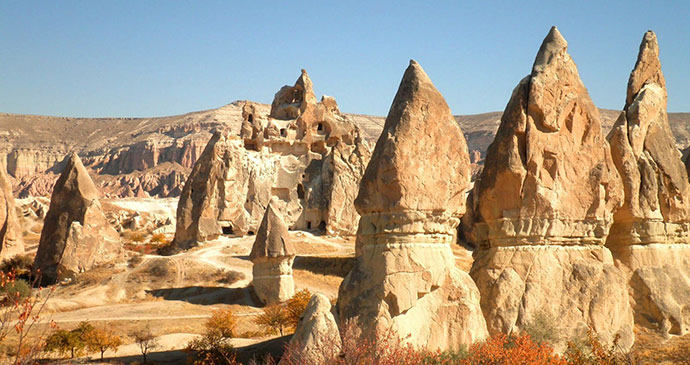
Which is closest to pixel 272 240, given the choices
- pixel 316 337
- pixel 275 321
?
pixel 275 321

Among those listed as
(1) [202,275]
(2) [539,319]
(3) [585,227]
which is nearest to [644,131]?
(3) [585,227]

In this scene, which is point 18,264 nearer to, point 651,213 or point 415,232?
point 415,232

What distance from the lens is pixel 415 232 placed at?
38.2 ft

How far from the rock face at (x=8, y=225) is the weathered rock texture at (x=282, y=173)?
28.8 feet

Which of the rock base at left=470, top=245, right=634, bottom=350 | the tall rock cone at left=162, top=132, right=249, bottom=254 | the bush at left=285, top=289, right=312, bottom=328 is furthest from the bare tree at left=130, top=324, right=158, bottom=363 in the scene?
the tall rock cone at left=162, top=132, right=249, bottom=254

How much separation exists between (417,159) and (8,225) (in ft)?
86.5

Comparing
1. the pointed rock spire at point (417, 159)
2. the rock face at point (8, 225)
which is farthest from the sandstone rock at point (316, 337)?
the rock face at point (8, 225)

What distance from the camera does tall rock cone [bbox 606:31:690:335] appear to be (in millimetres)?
16281

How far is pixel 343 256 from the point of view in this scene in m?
36.2

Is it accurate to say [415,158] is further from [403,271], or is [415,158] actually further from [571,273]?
[571,273]

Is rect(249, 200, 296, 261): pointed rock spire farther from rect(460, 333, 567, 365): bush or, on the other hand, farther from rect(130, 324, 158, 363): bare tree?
rect(460, 333, 567, 365): bush

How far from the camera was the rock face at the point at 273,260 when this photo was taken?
25.8 meters

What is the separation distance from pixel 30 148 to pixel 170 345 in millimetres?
125616

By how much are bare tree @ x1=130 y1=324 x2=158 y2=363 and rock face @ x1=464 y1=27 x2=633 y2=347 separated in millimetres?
8075
